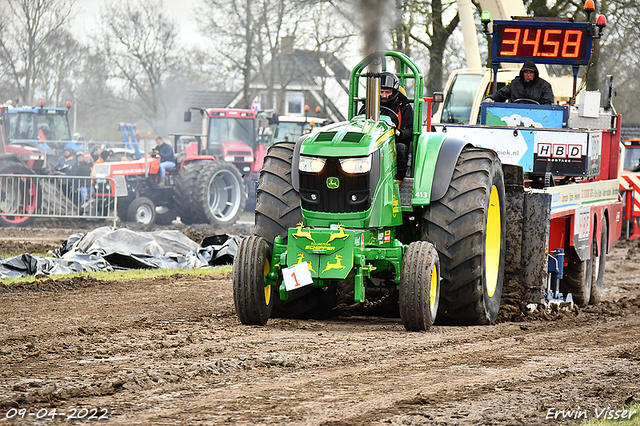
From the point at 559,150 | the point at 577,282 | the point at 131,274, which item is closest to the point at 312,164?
the point at 559,150

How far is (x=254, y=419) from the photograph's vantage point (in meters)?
4.23

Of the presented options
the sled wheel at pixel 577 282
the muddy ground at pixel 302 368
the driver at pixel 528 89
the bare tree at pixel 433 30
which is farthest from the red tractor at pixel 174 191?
the muddy ground at pixel 302 368

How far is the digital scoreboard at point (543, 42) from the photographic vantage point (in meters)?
11.6

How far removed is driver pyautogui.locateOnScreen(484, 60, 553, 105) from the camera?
11070 millimetres

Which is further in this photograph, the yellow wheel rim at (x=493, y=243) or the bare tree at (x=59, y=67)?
the bare tree at (x=59, y=67)

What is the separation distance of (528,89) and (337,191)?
5.23m

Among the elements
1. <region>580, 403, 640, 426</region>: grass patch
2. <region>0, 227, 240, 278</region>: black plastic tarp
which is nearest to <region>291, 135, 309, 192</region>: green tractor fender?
<region>580, 403, 640, 426</region>: grass patch

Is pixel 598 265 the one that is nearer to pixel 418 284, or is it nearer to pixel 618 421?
pixel 418 284

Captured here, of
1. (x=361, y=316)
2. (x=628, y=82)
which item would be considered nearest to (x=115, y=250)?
(x=361, y=316)

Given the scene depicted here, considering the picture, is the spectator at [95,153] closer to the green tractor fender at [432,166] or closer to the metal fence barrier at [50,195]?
the metal fence barrier at [50,195]

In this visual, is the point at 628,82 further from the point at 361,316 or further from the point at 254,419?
the point at 254,419

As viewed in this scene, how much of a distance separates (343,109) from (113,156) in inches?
618

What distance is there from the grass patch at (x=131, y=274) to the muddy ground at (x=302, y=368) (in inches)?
89.9

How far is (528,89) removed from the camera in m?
11.2
